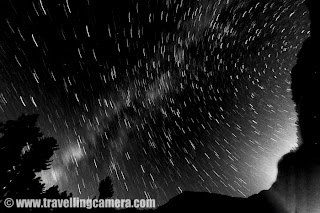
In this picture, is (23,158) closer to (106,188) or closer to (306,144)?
(106,188)

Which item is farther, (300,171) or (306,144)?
(306,144)

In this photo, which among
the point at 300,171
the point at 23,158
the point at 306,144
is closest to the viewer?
the point at 23,158

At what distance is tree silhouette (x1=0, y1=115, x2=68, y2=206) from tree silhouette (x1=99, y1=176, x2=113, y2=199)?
10.7 meters

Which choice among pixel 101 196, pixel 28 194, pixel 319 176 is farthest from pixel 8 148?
pixel 319 176

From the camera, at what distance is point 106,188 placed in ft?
69.9

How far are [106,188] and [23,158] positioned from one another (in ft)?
43.0

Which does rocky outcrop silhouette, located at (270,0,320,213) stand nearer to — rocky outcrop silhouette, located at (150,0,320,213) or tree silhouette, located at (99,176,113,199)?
rocky outcrop silhouette, located at (150,0,320,213)

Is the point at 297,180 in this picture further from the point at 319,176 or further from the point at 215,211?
the point at 215,211

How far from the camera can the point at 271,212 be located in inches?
712

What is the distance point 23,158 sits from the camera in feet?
32.3

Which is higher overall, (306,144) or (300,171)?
(306,144)

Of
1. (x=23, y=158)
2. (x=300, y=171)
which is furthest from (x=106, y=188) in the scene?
(x=300, y=171)

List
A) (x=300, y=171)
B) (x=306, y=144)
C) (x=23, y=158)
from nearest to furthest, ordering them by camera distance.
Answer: (x=23, y=158)
(x=300, y=171)
(x=306, y=144)

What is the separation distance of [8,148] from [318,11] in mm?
25881
